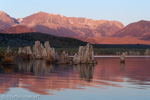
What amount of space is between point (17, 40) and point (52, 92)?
4654 inches

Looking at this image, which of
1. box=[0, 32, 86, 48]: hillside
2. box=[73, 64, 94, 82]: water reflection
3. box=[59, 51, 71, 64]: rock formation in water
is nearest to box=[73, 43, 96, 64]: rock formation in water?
box=[59, 51, 71, 64]: rock formation in water

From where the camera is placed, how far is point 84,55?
42.5 meters

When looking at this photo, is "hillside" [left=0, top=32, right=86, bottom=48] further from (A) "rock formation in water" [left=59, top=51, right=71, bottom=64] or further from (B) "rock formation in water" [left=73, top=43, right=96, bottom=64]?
(B) "rock formation in water" [left=73, top=43, right=96, bottom=64]

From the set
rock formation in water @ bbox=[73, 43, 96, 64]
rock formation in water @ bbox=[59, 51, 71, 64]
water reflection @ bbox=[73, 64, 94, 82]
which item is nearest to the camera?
water reflection @ bbox=[73, 64, 94, 82]

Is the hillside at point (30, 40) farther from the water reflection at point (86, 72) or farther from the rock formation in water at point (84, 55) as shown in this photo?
the water reflection at point (86, 72)

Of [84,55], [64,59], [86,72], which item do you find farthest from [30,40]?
[86,72]

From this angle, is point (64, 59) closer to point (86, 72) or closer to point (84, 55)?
point (84, 55)

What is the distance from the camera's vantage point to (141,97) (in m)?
17.3

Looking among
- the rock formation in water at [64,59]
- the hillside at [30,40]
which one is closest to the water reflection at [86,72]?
the rock formation in water at [64,59]

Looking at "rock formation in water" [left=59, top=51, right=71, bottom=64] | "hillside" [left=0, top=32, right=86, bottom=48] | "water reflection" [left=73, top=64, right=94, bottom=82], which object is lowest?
"water reflection" [left=73, top=64, right=94, bottom=82]

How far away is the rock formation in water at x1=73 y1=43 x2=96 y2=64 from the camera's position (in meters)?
41.5

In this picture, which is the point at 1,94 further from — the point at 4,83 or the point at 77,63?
the point at 77,63

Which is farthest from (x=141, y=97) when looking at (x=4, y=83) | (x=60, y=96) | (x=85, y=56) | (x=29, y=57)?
(x=29, y=57)

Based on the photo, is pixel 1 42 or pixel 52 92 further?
pixel 1 42
